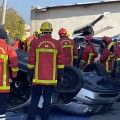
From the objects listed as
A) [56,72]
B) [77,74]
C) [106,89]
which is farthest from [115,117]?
[56,72]

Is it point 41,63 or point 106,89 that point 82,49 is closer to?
point 106,89

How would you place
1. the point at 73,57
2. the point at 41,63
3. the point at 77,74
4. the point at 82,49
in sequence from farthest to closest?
the point at 82,49, the point at 73,57, the point at 77,74, the point at 41,63

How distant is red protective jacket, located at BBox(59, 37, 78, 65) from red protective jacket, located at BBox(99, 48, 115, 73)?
1.00 metres

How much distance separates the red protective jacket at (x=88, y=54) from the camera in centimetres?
1127

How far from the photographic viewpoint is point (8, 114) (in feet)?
26.7

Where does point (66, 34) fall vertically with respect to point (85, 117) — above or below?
above

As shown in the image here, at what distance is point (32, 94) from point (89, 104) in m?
1.46

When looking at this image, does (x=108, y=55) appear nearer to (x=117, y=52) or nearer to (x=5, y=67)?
(x=117, y=52)

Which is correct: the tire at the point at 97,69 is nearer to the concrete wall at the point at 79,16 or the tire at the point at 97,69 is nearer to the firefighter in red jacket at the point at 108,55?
the firefighter in red jacket at the point at 108,55

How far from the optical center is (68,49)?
400 inches

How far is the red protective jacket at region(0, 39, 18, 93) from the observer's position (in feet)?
21.0

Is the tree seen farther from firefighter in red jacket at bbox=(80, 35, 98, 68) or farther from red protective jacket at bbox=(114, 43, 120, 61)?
red protective jacket at bbox=(114, 43, 120, 61)

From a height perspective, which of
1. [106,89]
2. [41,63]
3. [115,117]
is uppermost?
[41,63]

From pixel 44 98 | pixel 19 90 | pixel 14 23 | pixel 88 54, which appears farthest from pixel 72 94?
pixel 14 23
